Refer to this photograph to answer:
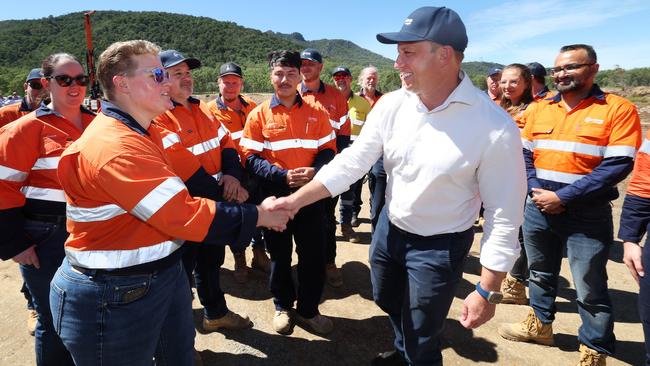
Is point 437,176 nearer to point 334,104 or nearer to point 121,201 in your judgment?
point 121,201

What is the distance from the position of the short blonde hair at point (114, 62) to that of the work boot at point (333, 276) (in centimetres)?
332

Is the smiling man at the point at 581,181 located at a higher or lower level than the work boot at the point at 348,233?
higher

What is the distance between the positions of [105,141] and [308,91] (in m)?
3.88

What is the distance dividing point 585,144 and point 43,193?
13.5 feet

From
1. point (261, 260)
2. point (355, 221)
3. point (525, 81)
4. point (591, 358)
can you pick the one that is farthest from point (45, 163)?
point (525, 81)

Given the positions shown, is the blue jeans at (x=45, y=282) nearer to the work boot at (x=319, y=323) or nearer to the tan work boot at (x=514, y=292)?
the work boot at (x=319, y=323)

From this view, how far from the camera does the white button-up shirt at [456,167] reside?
1937 millimetres

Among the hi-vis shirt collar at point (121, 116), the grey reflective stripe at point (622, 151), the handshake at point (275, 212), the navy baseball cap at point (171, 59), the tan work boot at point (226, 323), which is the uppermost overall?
→ the navy baseball cap at point (171, 59)

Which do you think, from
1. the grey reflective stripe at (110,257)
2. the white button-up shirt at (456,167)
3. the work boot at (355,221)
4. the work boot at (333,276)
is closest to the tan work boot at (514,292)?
the work boot at (333,276)

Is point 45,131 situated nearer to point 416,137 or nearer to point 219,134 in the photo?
point 219,134

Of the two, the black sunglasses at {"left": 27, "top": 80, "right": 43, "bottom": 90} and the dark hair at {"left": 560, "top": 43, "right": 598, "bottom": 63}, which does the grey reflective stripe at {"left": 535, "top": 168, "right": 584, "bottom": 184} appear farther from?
the black sunglasses at {"left": 27, "top": 80, "right": 43, "bottom": 90}

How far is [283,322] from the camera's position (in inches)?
138

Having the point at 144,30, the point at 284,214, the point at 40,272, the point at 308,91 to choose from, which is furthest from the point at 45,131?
the point at 144,30

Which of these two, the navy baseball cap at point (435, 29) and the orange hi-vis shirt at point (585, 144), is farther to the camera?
the orange hi-vis shirt at point (585, 144)
